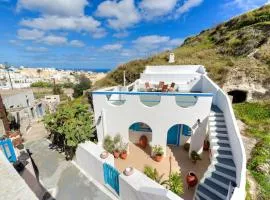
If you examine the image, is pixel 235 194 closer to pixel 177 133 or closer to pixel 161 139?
pixel 161 139

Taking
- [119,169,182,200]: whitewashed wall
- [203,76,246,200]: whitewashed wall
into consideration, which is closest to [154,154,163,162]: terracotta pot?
[119,169,182,200]: whitewashed wall

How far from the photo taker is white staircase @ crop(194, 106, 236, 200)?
8250 millimetres

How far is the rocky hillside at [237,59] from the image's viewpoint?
1847 centimetres

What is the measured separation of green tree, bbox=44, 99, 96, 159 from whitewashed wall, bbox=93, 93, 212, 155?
46.0 inches

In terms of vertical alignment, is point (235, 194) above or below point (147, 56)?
below

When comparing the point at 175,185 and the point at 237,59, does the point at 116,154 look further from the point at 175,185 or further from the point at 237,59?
the point at 237,59

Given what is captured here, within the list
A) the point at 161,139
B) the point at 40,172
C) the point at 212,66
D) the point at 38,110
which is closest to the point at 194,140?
the point at 161,139

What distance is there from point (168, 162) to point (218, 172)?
425 cm

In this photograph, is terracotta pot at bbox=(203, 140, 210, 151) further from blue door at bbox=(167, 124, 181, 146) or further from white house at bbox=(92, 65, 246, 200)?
blue door at bbox=(167, 124, 181, 146)

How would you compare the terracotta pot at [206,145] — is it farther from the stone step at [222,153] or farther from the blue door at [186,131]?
the stone step at [222,153]

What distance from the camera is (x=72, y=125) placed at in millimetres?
11562

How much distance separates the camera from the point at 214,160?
933 cm

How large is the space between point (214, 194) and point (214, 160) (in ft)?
5.70

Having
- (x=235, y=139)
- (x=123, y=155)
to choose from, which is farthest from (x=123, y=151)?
(x=235, y=139)
